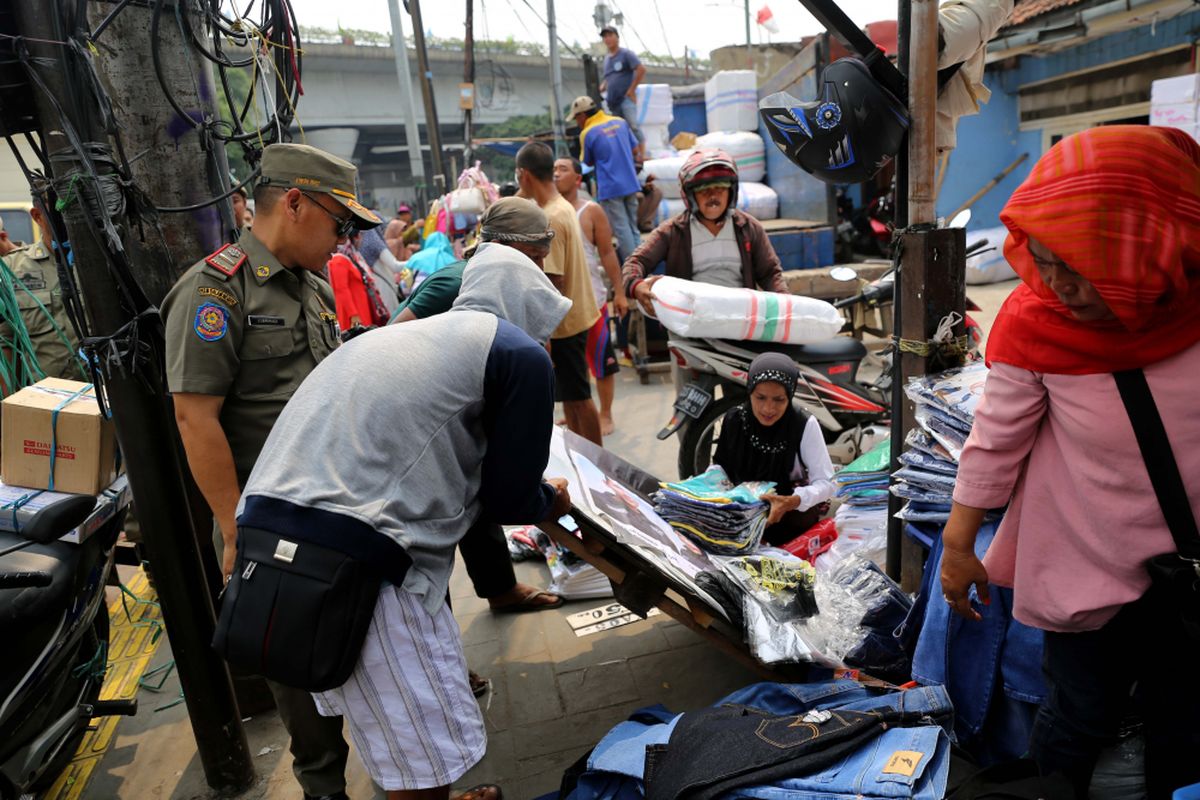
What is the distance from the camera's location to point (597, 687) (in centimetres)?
299

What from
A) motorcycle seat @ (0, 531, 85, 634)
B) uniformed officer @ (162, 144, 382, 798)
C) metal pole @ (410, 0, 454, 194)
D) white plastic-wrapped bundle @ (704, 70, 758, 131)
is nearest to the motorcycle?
motorcycle seat @ (0, 531, 85, 634)

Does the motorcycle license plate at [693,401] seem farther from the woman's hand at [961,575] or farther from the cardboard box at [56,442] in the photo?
the cardboard box at [56,442]

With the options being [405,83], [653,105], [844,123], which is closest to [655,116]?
[653,105]

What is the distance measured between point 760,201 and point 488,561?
7.04 metres

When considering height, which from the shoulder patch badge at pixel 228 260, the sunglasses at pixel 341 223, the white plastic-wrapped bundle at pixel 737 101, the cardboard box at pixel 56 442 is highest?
the white plastic-wrapped bundle at pixel 737 101

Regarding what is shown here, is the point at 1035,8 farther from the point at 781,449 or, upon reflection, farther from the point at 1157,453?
the point at 1157,453

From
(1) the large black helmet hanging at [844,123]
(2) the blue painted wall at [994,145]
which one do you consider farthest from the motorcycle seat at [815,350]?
(2) the blue painted wall at [994,145]

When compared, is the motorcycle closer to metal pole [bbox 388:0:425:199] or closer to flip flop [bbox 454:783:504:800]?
flip flop [bbox 454:783:504:800]

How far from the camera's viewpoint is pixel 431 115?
14.5 meters

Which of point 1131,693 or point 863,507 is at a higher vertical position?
point 1131,693

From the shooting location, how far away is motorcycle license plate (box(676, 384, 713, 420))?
168 inches

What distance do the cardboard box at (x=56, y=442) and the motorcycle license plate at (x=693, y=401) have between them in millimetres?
2734

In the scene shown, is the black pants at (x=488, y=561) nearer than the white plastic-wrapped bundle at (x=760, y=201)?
Yes

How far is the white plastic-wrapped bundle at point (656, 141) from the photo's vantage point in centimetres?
1103
